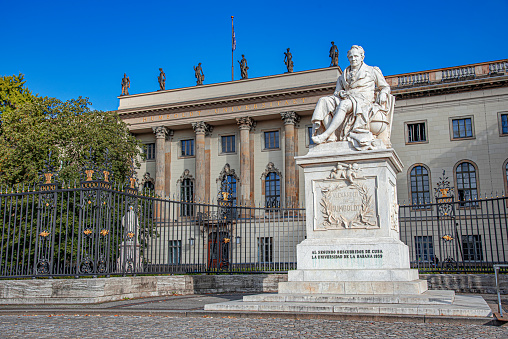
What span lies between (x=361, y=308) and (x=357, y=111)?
3.48 metres

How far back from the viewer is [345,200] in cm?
848

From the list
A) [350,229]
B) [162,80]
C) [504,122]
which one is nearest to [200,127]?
[162,80]

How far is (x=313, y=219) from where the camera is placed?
8648 millimetres

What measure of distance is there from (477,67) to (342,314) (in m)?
34.4

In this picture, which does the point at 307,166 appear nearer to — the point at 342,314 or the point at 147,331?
the point at 342,314

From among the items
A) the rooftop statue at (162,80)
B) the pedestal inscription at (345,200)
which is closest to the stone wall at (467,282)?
the pedestal inscription at (345,200)

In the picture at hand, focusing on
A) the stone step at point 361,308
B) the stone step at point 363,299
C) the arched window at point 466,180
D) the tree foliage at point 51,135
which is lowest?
the stone step at point 361,308

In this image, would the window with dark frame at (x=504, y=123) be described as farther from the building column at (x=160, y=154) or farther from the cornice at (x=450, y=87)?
the building column at (x=160, y=154)

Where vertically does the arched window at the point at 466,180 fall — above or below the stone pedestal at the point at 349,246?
above

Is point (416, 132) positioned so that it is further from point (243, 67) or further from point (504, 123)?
point (243, 67)

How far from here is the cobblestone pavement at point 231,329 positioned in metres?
5.70

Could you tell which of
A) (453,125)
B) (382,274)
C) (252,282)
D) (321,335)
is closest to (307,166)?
(382,274)

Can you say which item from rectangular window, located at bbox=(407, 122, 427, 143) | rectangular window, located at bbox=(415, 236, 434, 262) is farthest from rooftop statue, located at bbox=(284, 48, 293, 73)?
rectangular window, located at bbox=(415, 236, 434, 262)

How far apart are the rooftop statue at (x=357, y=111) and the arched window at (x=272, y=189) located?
31266mm
